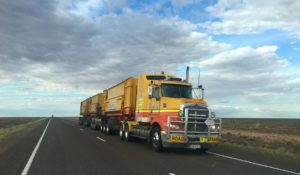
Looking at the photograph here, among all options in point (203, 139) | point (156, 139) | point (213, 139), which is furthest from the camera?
point (156, 139)

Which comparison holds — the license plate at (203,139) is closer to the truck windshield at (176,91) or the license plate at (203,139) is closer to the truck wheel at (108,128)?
the truck windshield at (176,91)

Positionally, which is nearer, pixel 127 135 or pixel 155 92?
pixel 155 92

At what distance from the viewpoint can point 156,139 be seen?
17281 mm

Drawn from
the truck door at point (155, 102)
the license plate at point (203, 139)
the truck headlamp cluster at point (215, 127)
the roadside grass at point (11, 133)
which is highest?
the truck door at point (155, 102)

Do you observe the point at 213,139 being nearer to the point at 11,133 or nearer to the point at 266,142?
the point at 266,142

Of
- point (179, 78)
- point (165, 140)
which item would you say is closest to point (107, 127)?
point (179, 78)

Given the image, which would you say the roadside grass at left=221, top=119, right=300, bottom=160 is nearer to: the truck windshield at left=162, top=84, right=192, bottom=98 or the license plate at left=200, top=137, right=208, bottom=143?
the license plate at left=200, top=137, right=208, bottom=143

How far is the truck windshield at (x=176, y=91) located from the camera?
17.8 meters

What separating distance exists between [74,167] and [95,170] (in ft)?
3.02

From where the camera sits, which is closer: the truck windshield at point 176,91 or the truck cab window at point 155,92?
the truck windshield at point 176,91

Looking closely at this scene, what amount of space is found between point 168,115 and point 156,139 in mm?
1361

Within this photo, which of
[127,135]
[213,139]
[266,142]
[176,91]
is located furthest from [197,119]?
[266,142]

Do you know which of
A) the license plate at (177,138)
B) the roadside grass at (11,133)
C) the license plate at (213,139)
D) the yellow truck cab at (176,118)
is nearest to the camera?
the license plate at (177,138)

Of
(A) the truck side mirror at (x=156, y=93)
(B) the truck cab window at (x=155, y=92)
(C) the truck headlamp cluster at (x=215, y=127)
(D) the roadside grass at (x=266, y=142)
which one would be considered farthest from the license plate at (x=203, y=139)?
(D) the roadside grass at (x=266, y=142)
